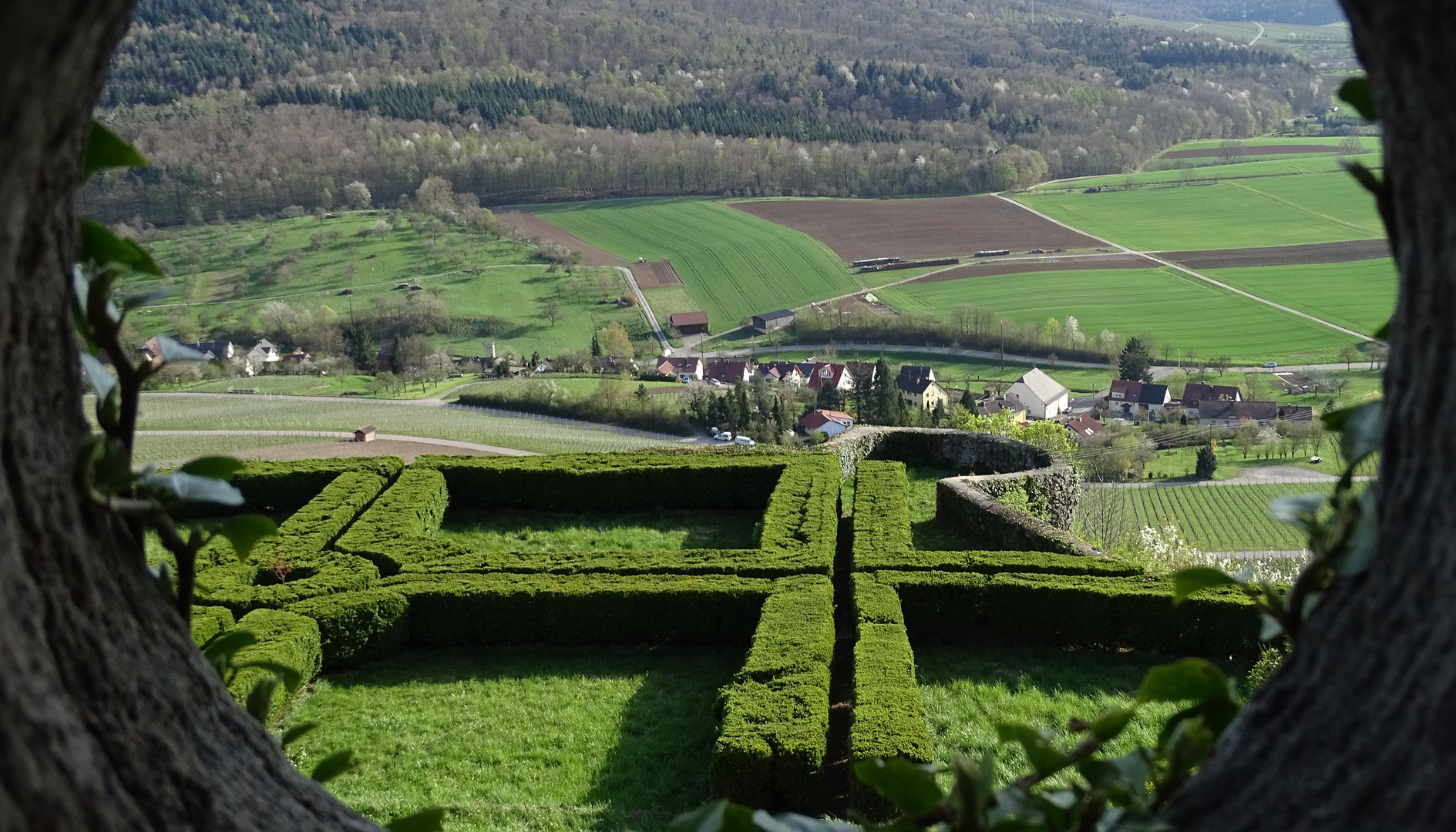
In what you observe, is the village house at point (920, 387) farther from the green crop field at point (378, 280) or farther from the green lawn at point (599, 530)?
the green lawn at point (599, 530)

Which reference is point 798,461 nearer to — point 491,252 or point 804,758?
point 804,758

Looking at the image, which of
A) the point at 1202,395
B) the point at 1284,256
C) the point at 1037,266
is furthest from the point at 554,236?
the point at 1284,256

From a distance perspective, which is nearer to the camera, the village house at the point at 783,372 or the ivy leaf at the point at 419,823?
the ivy leaf at the point at 419,823

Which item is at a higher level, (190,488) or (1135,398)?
(190,488)

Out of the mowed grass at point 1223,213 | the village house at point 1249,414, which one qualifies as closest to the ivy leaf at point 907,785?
the village house at point 1249,414

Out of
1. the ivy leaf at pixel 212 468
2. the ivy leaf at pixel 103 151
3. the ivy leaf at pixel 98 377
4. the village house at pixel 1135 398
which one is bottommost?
the village house at pixel 1135 398

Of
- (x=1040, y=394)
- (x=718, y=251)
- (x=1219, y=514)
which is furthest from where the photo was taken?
(x=718, y=251)

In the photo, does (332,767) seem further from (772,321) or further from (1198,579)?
(772,321)
